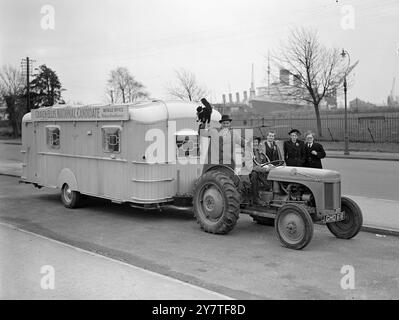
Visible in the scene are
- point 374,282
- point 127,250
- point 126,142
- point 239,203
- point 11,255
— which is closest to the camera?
point 374,282

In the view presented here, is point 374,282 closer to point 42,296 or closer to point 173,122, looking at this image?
point 42,296

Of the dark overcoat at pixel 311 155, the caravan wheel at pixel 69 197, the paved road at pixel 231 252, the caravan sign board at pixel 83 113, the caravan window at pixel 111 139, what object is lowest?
the paved road at pixel 231 252

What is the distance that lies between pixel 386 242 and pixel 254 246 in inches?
87.7

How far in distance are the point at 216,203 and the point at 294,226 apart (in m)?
1.62

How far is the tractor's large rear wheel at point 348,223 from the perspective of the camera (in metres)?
8.23

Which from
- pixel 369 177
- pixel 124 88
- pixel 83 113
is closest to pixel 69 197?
pixel 83 113

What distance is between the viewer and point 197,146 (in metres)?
10.9

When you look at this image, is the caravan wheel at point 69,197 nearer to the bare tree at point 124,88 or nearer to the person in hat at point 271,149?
the person in hat at point 271,149

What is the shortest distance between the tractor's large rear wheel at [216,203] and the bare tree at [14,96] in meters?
41.9

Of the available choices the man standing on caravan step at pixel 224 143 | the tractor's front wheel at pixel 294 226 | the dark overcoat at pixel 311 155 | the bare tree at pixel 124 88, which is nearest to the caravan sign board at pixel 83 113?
the man standing on caravan step at pixel 224 143

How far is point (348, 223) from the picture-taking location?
331 inches

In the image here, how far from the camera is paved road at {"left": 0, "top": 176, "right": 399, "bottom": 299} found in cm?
587

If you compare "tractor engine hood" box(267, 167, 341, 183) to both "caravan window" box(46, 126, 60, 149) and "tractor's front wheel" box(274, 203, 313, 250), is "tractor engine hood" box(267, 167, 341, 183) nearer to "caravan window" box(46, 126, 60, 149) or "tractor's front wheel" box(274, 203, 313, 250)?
"tractor's front wheel" box(274, 203, 313, 250)
